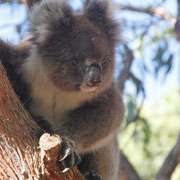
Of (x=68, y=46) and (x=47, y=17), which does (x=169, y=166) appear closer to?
(x=68, y=46)

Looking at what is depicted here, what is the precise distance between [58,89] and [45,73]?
0.17 meters

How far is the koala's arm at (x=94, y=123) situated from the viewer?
109 inches

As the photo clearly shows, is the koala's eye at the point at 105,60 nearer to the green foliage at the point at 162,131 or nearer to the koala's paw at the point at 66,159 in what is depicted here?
the koala's paw at the point at 66,159

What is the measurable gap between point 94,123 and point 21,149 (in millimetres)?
1009

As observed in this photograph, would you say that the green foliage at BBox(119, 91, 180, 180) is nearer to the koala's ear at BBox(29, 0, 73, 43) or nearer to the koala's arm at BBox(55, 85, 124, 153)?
the koala's arm at BBox(55, 85, 124, 153)

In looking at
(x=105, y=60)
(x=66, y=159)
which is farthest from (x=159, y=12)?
(x=66, y=159)

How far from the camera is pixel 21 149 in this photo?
1.94 metres

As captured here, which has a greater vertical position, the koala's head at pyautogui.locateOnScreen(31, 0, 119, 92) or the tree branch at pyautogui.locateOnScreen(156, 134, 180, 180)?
the koala's head at pyautogui.locateOnScreen(31, 0, 119, 92)

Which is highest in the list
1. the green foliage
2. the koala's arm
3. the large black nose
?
the large black nose

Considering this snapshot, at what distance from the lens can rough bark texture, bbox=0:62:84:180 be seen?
1.91 m

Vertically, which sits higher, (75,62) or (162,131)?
(75,62)

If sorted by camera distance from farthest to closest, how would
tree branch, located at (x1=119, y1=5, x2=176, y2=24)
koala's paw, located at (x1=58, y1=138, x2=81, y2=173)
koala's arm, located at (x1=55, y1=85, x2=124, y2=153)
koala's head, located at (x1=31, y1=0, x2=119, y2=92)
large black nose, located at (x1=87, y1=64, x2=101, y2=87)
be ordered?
tree branch, located at (x1=119, y1=5, x2=176, y2=24) → koala's arm, located at (x1=55, y1=85, x2=124, y2=153) → koala's head, located at (x1=31, y1=0, x2=119, y2=92) → large black nose, located at (x1=87, y1=64, x2=101, y2=87) → koala's paw, located at (x1=58, y1=138, x2=81, y2=173)

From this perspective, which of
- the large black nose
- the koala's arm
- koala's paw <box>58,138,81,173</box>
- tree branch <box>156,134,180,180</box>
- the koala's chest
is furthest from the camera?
tree branch <box>156,134,180,180</box>

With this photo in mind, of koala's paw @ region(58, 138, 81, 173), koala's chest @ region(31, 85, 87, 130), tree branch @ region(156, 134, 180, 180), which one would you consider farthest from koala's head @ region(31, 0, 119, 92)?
tree branch @ region(156, 134, 180, 180)
